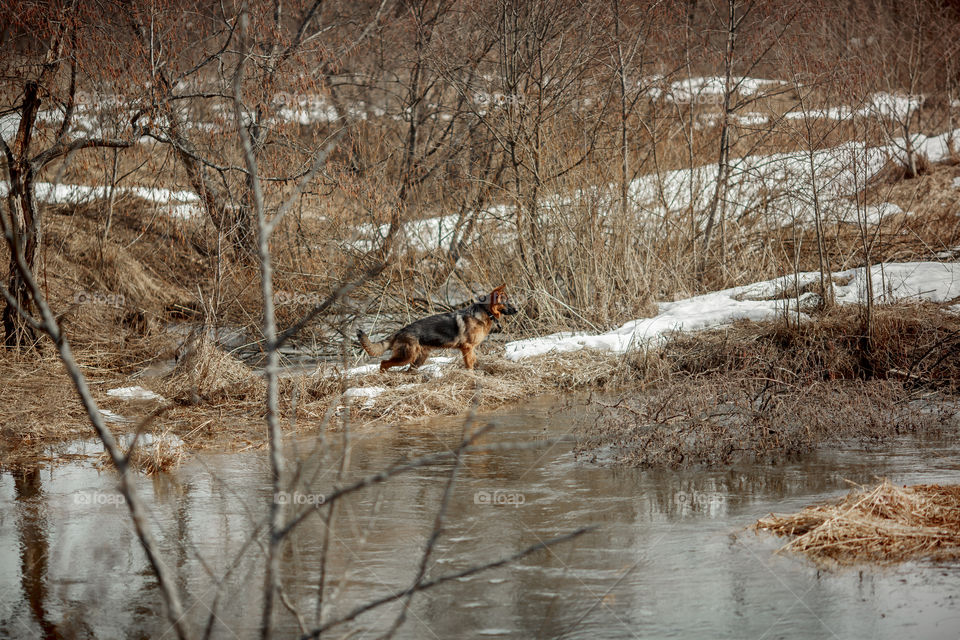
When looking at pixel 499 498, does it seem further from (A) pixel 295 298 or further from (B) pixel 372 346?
(A) pixel 295 298

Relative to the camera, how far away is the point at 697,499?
230 inches

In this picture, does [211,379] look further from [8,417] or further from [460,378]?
[460,378]

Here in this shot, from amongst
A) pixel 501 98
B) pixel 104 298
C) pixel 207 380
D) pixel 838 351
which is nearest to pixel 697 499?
pixel 838 351

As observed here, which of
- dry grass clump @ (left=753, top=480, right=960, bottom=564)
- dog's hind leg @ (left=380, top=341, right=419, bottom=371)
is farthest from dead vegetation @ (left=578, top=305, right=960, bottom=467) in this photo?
dog's hind leg @ (left=380, top=341, right=419, bottom=371)

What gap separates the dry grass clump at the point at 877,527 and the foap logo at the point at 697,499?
21.4 inches

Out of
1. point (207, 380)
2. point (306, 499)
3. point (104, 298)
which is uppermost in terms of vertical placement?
point (104, 298)

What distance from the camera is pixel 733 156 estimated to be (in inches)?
595

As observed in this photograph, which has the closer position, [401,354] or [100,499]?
[100,499]

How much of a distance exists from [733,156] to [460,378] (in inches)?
303

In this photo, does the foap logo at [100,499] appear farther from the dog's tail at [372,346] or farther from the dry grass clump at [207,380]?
the dog's tail at [372,346]

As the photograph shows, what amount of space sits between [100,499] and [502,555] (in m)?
3.15

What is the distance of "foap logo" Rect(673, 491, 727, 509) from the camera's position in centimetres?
572

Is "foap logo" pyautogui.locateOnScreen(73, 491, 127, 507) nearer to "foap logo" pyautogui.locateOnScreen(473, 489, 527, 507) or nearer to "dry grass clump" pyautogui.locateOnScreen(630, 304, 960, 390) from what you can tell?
"foap logo" pyautogui.locateOnScreen(473, 489, 527, 507)

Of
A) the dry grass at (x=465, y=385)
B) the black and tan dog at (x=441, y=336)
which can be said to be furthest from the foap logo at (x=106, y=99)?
the dry grass at (x=465, y=385)
